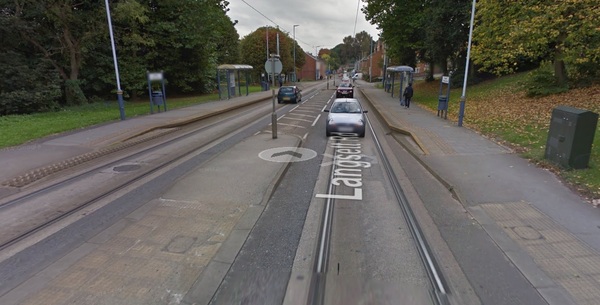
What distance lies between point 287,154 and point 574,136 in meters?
6.05

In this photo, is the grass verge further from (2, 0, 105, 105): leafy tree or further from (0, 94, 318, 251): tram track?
(2, 0, 105, 105): leafy tree

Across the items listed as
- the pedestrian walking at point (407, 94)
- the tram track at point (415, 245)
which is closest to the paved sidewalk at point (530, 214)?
the tram track at point (415, 245)

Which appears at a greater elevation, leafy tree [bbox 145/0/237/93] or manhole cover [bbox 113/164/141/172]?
leafy tree [bbox 145/0/237/93]

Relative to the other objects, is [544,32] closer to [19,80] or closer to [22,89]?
[22,89]

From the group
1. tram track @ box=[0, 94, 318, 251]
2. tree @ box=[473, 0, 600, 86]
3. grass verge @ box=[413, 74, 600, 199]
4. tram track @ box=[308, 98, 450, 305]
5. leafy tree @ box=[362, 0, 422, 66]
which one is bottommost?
tram track @ box=[308, 98, 450, 305]

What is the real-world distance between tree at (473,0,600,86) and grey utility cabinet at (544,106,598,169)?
318 inches

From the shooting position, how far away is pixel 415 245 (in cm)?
389

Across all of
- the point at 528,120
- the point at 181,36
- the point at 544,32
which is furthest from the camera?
the point at 181,36

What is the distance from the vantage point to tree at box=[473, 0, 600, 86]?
1180 centimetres

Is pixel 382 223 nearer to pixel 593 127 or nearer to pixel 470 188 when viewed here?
pixel 470 188

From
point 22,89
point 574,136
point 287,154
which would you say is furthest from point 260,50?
point 574,136

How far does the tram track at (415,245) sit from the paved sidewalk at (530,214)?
0.89 meters

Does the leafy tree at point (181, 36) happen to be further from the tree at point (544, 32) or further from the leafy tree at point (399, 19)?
the tree at point (544, 32)

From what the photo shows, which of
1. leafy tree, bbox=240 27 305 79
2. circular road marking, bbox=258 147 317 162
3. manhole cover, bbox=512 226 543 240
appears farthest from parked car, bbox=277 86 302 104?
leafy tree, bbox=240 27 305 79
